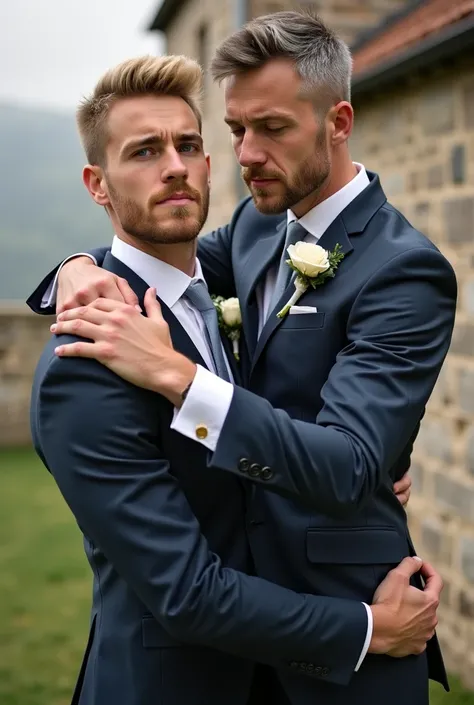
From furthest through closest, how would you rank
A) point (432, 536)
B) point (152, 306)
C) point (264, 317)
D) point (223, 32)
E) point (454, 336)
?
point (223, 32) < point (432, 536) < point (454, 336) < point (264, 317) < point (152, 306)

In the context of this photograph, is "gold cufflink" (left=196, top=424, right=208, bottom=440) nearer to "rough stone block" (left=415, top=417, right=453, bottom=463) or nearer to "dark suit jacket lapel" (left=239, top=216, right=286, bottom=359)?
"dark suit jacket lapel" (left=239, top=216, right=286, bottom=359)

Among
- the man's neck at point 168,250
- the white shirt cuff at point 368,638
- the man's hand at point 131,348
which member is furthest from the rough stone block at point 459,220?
the man's hand at point 131,348

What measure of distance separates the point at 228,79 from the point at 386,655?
157 cm

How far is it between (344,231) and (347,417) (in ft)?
1.96

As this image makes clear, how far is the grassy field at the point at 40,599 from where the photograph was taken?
5078mm

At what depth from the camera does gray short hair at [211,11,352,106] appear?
7.20 feet

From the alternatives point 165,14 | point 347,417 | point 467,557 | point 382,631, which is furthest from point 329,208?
point 165,14

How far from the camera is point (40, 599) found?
21.6 feet

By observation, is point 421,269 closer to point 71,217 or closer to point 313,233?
point 313,233

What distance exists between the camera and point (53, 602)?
6.52m

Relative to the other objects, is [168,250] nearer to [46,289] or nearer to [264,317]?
[264,317]

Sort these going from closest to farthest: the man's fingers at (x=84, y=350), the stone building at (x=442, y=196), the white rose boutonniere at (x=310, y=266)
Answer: the man's fingers at (x=84, y=350)
the white rose boutonniere at (x=310, y=266)
the stone building at (x=442, y=196)

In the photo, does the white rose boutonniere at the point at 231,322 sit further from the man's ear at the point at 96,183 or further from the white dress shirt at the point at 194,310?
the man's ear at the point at 96,183

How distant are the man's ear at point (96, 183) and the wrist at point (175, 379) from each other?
64 cm
